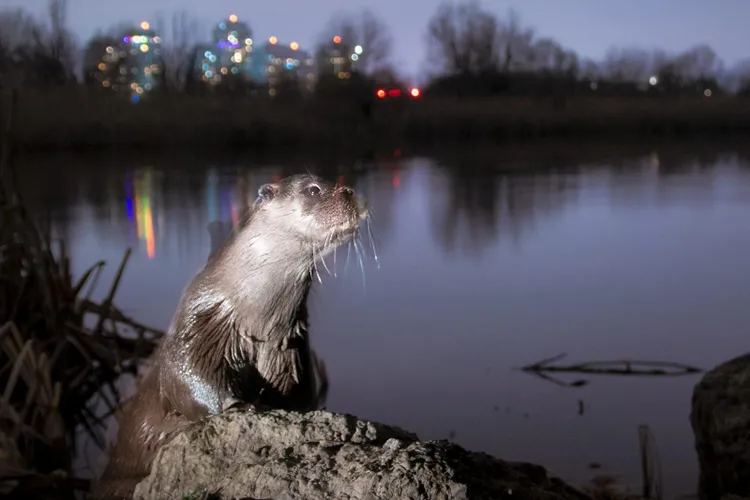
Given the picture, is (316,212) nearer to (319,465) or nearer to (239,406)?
(239,406)

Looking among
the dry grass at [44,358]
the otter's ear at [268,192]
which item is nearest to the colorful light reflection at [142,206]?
the dry grass at [44,358]

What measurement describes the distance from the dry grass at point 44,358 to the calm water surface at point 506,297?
97 centimetres

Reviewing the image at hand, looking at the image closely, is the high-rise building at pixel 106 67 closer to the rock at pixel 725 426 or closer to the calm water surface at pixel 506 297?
the calm water surface at pixel 506 297

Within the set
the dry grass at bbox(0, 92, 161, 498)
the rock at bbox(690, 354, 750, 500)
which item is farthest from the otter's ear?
the rock at bbox(690, 354, 750, 500)

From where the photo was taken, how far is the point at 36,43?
1155 centimetres

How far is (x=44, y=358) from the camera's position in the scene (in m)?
3.67

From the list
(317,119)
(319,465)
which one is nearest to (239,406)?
(319,465)

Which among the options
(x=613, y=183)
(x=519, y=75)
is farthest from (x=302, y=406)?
(x=519, y=75)

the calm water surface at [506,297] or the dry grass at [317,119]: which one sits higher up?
the dry grass at [317,119]

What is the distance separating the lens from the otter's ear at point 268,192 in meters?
2.16

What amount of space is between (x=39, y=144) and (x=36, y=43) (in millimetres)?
5917

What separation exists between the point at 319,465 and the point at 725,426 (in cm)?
183

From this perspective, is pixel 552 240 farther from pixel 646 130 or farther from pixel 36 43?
pixel 646 130

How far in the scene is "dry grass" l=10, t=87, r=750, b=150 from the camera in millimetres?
11594
